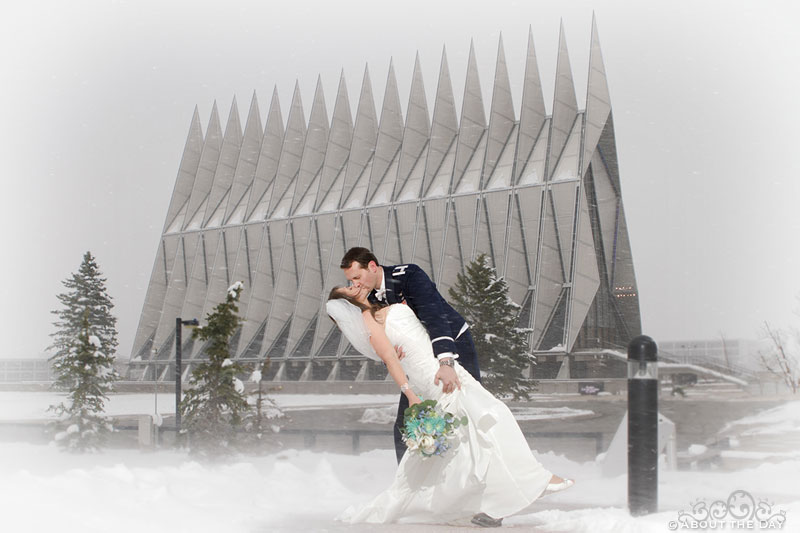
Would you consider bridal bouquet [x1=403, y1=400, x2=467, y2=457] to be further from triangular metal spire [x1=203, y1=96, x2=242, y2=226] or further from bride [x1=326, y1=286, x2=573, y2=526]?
triangular metal spire [x1=203, y1=96, x2=242, y2=226]

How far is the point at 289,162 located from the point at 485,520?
63.4 feet

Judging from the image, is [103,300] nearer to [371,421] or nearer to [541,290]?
[371,421]

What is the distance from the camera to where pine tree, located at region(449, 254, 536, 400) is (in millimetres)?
13680

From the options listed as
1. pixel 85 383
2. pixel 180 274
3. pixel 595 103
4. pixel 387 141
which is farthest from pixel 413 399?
pixel 180 274

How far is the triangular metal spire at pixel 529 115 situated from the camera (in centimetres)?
1867

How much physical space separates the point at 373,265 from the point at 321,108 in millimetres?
19257

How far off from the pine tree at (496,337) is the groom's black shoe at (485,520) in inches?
354

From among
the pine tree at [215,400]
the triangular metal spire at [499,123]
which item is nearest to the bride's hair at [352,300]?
the pine tree at [215,400]

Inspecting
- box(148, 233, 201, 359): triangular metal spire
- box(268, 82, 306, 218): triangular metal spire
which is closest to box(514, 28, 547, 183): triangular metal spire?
box(268, 82, 306, 218): triangular metal spire

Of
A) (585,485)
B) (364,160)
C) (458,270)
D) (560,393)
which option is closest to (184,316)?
(364,160)

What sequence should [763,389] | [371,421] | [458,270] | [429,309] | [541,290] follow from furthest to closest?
[458,270] → [541,290] → [371,421] → [763,389] → [429,309]

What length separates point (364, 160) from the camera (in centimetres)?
2106

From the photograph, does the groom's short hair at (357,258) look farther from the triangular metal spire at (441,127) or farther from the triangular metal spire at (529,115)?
the triangular metal spire at (441,127)

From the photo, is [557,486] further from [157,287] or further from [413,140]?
[157,287]
